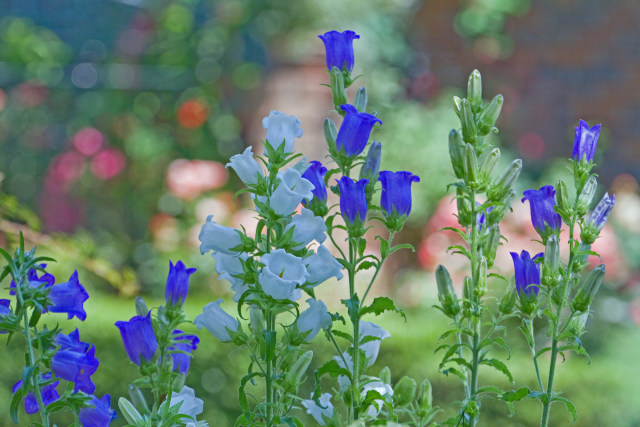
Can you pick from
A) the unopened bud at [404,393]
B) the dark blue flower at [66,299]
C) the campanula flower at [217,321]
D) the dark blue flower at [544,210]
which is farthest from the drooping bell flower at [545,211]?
the dark blue flower at [66,299]

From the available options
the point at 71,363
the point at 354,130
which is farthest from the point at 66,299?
the point at 354,130

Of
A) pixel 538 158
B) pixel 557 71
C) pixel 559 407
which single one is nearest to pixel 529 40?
pixel 557 71

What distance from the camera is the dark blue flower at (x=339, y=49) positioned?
36.1 inches

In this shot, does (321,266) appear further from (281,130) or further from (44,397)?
(44,397)

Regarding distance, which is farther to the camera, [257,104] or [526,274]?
[257,104]

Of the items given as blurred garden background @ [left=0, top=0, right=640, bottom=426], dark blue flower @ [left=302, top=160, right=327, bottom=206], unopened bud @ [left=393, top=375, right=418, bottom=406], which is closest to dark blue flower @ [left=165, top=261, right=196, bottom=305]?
dark blue flower @ [left=302, top=160, right=327, bottom=206]

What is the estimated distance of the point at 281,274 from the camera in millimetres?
781

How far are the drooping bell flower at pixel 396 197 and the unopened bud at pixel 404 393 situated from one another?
155mm

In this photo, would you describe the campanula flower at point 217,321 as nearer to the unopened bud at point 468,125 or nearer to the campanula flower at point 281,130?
the campanula flower at point 281,130

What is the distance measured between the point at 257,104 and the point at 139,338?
181 inches

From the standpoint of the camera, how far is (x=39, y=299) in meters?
0.77

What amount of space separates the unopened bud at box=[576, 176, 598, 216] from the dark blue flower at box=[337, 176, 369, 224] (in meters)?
0.23

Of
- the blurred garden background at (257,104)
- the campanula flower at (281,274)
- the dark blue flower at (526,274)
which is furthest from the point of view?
the blurred garden background at (257,104)

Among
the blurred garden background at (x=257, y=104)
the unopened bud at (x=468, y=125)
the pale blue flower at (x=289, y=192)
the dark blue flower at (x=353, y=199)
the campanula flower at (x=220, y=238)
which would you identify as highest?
the blurred garden background at (x=257, y=104)
